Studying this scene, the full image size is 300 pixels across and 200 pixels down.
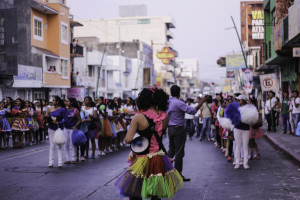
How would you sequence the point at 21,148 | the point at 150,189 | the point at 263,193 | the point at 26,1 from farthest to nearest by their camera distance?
the point at 26,1 → the point at 21,148 → the point at 263,193 → the point at 150,189

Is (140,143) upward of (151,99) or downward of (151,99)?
downward

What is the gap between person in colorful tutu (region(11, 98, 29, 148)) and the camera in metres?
17.3

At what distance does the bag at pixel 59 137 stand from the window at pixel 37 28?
27006 mm

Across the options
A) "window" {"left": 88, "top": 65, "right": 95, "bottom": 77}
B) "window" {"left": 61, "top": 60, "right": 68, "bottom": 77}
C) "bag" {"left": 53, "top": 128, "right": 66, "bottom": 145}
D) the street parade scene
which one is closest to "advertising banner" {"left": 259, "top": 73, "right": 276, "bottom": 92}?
the street parade scene

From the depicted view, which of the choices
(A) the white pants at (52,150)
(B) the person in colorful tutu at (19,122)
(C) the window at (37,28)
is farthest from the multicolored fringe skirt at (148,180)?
(C) the window at (37,28)

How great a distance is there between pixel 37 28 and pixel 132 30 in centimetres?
5910

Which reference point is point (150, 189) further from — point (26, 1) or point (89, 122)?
point (26, 1)

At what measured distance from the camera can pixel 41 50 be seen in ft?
122

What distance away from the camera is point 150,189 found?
5547 mm

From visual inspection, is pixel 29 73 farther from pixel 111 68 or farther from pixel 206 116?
pixel 111 68

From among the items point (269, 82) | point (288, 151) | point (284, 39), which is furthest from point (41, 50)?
point (288, 151)

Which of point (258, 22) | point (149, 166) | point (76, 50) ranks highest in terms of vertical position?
point (258, 22)

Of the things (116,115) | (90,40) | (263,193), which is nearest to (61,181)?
(263,193)

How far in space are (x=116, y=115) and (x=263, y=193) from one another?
872 cm
